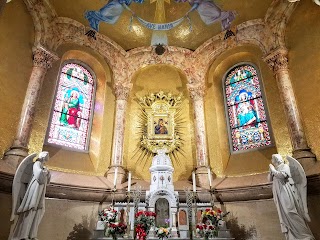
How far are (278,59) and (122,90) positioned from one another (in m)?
4.72

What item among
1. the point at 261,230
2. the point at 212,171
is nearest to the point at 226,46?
the point at 212,171

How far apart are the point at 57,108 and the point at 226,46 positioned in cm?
572

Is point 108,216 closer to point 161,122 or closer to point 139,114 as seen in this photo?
point 161,122

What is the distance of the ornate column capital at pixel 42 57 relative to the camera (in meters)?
→ 6.98

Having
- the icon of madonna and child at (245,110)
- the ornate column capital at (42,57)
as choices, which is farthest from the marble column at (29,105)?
the icon of madonna and child at (245,110)

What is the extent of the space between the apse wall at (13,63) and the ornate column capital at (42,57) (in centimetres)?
14

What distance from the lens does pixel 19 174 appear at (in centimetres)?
470

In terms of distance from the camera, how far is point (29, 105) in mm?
6422

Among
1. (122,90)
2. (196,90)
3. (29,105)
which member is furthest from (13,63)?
(196,90)

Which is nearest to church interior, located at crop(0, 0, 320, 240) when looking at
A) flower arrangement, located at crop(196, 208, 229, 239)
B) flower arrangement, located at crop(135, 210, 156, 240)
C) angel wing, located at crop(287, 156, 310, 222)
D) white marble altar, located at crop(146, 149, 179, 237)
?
white marble altar, located at crop(146, 149, 179, 237)

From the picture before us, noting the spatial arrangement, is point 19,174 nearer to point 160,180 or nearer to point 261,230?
point 160,180

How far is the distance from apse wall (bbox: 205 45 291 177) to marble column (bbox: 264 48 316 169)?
0.41 meters

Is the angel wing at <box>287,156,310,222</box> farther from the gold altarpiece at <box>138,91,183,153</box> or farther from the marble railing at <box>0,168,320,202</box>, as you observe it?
the gold altarpiece at <box>138,91,183,153</box>

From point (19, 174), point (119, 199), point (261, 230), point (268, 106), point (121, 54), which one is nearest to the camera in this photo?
point (19, 174)
